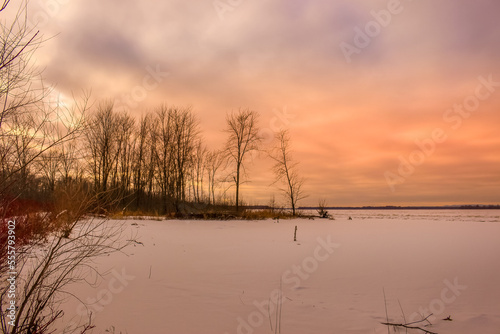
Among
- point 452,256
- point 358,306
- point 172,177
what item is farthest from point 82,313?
point 172,177

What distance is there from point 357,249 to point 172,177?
1867 centimetres

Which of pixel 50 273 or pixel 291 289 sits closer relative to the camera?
pixel 50 273

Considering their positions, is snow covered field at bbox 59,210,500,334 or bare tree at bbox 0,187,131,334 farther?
snow covered field at bbox 59,210,500,334

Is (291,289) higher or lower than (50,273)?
lower

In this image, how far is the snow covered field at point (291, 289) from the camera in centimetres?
481

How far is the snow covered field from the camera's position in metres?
4.81

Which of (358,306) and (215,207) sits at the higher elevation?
(215,207)

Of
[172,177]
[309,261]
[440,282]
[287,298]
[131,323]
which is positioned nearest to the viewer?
[131,323]

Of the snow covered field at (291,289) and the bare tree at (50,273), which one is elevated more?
the bare tree at (50,273)

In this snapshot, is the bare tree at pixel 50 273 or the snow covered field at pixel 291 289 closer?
the bare tree at pixel 50 273

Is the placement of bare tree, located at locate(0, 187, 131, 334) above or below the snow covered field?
above

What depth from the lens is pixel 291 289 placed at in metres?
6.40

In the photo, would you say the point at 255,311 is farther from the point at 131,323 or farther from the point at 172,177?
the point at 172,177

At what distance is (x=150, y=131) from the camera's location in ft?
94.7
